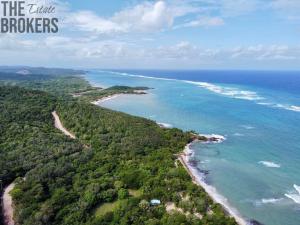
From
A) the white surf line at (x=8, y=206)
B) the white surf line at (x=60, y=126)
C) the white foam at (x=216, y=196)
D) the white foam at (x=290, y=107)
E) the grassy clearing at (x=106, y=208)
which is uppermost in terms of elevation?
the white foam at (x=290, y=107)

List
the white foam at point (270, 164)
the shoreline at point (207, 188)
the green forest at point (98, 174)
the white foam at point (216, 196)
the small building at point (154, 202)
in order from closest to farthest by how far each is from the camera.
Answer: the green forest at point (98, 174) < the white foam at point (216, 196) < the shoreline at point (207, 188) < the small building at point (154, 202) < the white foam at point (270, 164)

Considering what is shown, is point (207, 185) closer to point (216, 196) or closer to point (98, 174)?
point (216, 196)

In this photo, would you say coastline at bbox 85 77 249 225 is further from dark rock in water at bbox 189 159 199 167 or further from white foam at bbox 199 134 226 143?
dark rock in water at bbox 189 159 199 167

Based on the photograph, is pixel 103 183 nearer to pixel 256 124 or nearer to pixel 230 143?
pixel 230 143

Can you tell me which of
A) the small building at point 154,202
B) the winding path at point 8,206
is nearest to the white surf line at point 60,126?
the winding path at point 8,206

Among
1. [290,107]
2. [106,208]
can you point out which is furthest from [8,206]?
[290,107]

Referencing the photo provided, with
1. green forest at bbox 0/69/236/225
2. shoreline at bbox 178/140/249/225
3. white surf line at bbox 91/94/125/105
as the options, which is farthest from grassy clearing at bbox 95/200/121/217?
white surf line at bbox 91/94/125/105

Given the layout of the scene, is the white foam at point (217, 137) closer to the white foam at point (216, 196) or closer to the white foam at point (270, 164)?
the white foam at point (270, 164)
